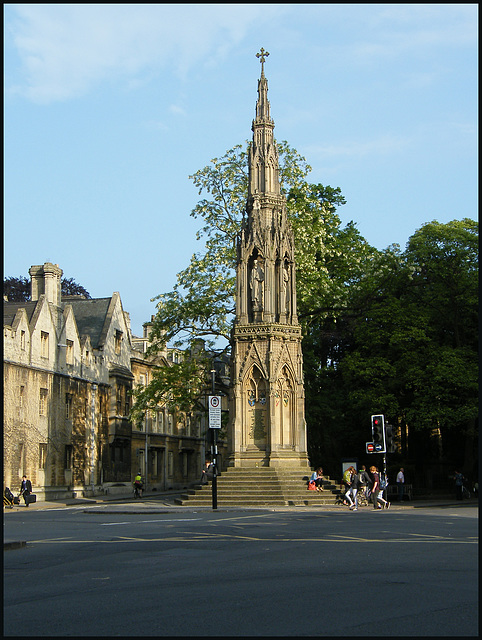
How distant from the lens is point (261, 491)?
28312mm

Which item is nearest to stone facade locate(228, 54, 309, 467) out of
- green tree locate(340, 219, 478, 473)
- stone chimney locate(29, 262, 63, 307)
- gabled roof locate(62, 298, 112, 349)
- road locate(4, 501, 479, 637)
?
green tree locate(340, 219, 478, 473)

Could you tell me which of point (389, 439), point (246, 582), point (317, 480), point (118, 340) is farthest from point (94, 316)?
point (246, 582)

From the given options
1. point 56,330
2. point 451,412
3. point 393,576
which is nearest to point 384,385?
point 451,412

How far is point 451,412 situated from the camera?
34.6 metres

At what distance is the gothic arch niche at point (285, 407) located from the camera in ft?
100

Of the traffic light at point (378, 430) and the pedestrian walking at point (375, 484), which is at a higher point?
the traffic light at point (378, 430)

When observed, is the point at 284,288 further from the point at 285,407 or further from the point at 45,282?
the point at 45,282

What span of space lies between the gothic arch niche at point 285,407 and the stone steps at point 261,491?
133cm

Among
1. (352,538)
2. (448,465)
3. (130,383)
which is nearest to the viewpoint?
(352,538)

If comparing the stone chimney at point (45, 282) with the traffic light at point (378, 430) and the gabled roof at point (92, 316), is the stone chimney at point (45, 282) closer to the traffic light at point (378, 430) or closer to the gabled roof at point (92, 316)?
the gabled roof at point (92, 316)

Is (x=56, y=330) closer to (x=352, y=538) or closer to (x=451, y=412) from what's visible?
(x=451, y=412)

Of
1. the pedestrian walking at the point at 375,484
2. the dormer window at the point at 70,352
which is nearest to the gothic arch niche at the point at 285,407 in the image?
the pedestrian walking at the point at 375,484

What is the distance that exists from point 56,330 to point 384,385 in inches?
749

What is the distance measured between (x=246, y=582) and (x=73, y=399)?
38077mm
